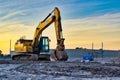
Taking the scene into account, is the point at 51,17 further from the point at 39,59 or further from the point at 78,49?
the point at 78,49

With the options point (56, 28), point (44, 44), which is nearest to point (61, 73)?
point (56, 28)

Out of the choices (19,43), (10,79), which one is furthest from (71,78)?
(19,43)

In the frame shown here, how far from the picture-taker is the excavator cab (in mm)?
44344

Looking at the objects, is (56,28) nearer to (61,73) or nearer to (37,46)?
(37,46)

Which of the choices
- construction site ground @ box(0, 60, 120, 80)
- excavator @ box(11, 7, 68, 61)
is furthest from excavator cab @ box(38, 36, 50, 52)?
construction site ground @ box(0, 60, 120, 80)

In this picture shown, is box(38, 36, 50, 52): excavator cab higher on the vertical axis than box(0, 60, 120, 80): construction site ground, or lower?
higher

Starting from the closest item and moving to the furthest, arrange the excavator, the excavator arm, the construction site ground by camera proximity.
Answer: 1. the construction site ground
2. the excavator arm
3. the excavator

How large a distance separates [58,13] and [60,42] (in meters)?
4.11

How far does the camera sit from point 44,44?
4453 cm

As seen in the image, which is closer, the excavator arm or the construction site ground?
the construction site ground

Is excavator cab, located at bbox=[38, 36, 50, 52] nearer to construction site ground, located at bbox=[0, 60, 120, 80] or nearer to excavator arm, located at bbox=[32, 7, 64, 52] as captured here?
excavator arm, located at bbox=[32, 7, 64, 52]

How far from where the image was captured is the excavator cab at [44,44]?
1746 inches

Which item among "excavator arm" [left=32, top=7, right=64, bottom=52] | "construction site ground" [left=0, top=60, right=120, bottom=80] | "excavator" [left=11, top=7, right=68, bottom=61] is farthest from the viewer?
"excavator" [left=11, top=7, right=68, bottom=61]

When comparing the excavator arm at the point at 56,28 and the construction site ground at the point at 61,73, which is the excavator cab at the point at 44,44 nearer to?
the excavator arm at the point at 56,28
